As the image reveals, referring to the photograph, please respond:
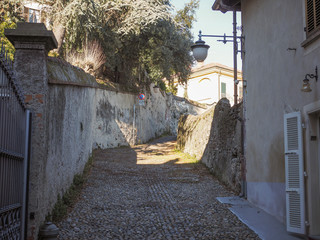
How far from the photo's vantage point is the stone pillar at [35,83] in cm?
480

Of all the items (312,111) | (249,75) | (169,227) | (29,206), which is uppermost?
(249,75)

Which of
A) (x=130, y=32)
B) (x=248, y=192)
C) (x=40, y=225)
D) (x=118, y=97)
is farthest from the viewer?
(x=118, y=97)

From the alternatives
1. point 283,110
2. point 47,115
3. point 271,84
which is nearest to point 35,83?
point 47,115

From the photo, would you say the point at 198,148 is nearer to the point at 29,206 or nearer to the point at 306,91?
the point at 306,91

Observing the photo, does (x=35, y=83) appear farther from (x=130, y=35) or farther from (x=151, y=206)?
(x=130, y=35)

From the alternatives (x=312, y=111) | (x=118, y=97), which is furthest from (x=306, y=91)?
(x=118, y=97)

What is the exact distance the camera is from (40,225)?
16.3 ft

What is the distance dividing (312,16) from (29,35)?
161 inches

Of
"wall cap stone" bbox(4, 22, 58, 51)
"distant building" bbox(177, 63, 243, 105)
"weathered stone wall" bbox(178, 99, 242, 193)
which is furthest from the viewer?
"distant building" bbox(177, 63, 243, 105)

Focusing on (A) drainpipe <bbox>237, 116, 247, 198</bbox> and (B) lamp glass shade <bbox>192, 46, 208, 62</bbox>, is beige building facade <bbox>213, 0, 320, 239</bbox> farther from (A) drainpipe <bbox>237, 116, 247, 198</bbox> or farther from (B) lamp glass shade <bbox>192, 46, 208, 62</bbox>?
(B) lamp glass shade <bbox>192, 46, 208, 62</bbox>

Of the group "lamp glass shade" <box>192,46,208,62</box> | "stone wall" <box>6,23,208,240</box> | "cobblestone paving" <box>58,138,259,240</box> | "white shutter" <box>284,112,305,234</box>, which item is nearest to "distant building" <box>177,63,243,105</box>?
"cobblestone paving" <box>58,138,259,240</box>

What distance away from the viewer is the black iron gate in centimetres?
369

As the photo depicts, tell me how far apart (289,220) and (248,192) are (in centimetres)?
277

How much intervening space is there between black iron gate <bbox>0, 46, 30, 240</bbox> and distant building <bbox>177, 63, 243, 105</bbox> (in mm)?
31398
